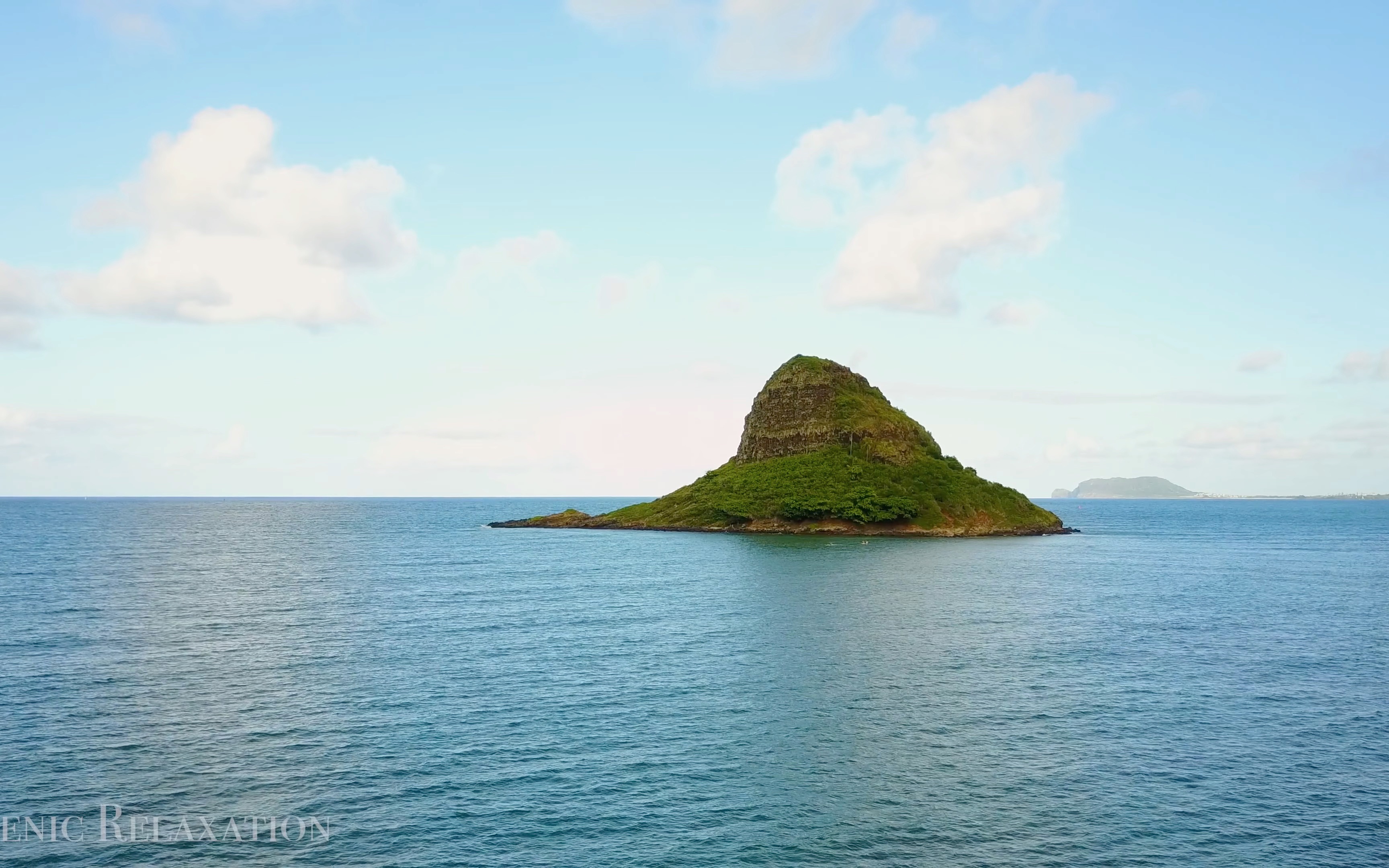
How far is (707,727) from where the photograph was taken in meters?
50.6

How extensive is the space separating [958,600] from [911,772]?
59472mm

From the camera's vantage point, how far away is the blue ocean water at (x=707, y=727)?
36156 millimetres

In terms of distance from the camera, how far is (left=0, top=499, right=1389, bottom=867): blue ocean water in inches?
1423

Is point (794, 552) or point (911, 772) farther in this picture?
point (794, 552)

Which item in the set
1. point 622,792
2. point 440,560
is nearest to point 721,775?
point 622,792

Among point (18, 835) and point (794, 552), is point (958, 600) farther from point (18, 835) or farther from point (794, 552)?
point (18, 835)

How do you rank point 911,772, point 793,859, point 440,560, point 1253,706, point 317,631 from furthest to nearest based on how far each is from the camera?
1. point 440,560
2. point 317,631
3. point 1253,706
4. point 911,772
5. point 793,859

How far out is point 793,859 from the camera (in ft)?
113

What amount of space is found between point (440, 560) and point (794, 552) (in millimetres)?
62518

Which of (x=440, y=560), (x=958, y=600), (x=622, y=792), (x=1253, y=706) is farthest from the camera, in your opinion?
(x=440, y=560)

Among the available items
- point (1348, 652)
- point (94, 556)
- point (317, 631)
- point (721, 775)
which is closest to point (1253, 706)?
point (1348, 652)

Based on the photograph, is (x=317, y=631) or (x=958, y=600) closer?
(x=317, y=631)

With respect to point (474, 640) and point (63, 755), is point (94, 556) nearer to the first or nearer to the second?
point (474, 640)

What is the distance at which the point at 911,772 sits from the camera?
43344 millimetres
